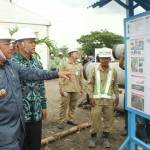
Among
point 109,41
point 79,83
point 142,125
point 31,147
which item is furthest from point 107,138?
point 109,41

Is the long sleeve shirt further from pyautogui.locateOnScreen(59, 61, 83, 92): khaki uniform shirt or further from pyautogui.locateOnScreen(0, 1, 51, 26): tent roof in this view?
pyautogui.locateOnScreen(0, 1, 51, 26): tent roof

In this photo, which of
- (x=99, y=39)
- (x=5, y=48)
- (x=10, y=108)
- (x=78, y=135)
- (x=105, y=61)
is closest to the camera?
(x=10, y=108)

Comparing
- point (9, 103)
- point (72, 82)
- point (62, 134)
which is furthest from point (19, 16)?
point (9, 103)

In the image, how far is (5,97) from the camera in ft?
14.8

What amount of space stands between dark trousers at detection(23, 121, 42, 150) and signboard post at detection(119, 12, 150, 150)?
4.28 feet

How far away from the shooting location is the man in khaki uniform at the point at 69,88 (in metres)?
10.0

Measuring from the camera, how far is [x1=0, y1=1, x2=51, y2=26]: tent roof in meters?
30.1

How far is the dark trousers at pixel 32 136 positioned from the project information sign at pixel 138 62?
1314 millimetres

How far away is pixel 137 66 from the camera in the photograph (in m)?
5.55

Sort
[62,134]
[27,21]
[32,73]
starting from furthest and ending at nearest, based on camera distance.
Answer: [27,21], [62,134], [32,73]

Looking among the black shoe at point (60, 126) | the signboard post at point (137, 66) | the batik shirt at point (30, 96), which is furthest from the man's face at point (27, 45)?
the black shoe at point (60, 126)

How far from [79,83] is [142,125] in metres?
3.52

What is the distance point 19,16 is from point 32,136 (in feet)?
85.4

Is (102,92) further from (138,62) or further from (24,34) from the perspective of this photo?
(24,34)
